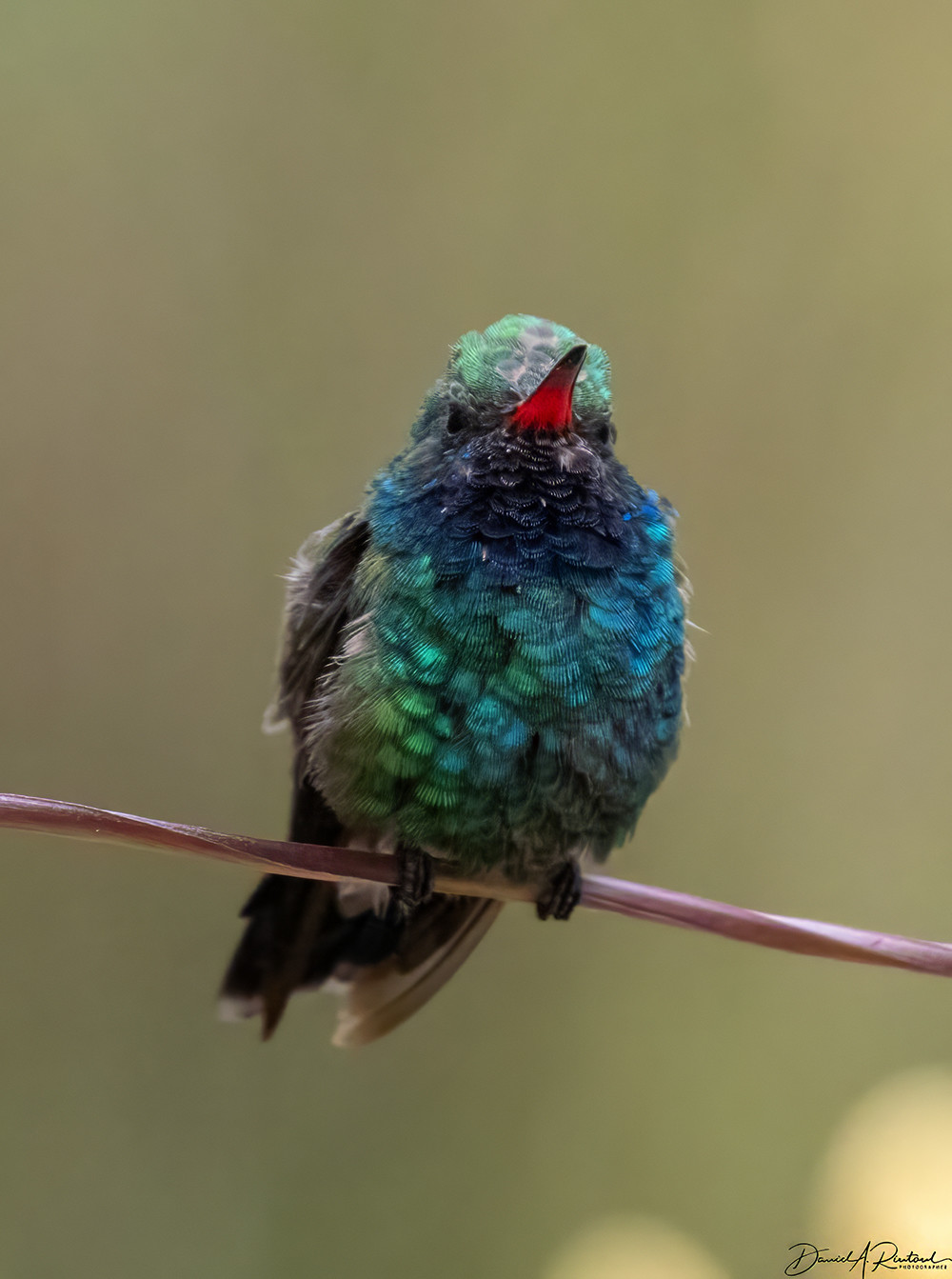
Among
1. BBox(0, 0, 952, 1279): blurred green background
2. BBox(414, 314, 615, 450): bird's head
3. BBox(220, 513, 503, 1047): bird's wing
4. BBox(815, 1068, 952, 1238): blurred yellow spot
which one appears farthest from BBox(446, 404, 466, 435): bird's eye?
BBox(815, 1068, 952, 1238): blurred yellow spot

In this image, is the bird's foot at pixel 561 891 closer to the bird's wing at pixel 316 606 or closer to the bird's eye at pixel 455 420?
the bird's wing at pixel 316 606

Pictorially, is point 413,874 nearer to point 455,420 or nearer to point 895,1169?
point 455,420

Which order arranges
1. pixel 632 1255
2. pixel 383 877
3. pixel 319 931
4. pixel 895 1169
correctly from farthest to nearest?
pixel 632 1255 < pixel 895 1169 < pixel 319 931 < pixel 383 877

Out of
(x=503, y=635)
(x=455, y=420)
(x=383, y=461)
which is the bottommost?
(x=503, y=635)

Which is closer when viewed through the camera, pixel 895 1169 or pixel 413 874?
pixel 413 874

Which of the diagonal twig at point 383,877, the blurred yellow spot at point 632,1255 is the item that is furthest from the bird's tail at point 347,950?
the blurred yellow spot at point 632,1255

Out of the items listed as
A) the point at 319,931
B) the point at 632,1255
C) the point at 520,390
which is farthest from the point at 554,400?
the point at 632,1255

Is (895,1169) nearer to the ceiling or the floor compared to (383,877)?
nearer to the floor
